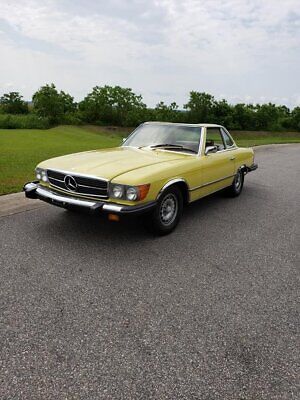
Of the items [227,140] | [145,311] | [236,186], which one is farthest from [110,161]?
[236,186]


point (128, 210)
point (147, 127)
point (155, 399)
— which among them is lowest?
point (155, 399)

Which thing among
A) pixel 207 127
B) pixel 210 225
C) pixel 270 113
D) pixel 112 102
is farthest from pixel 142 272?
pixel 270 113

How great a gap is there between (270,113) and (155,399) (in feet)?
224

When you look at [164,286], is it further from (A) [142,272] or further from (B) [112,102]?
(B) [112,102]

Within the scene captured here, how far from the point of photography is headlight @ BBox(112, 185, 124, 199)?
12.5 ft

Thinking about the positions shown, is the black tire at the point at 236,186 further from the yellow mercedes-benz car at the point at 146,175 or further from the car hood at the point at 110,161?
the car hood at the point at 110,161

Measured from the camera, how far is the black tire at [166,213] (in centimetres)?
420

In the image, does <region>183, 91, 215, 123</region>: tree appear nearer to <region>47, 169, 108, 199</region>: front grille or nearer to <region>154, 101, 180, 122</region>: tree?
<region>154, 101, 180, 122</region>: tree

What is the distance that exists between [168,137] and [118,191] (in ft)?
6.62

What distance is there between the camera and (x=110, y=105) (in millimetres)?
58469

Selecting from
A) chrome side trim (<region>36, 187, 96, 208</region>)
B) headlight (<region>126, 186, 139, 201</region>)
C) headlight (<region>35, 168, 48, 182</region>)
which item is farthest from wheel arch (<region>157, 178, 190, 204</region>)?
headlight (<region>35, 168, 48, 182</region>)

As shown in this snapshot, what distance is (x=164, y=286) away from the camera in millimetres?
3188

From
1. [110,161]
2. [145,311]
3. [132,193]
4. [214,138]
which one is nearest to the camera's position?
[145,311]

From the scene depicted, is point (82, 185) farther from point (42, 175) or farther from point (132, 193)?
point (42, 175)
